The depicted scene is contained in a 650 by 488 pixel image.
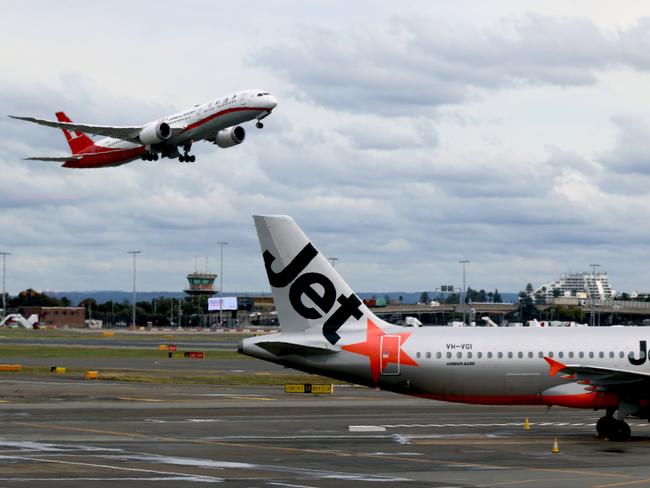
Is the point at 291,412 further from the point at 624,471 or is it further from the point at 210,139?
the point at 210,139

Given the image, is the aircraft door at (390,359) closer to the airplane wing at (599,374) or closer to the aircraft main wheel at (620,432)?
the airplane wing at (599,374)

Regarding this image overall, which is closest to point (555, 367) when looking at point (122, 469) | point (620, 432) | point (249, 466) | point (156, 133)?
point (620, 432)

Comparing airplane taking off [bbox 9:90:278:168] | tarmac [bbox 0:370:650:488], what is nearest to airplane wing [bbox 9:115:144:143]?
airplane taking off [bbox 9:90:278:168]

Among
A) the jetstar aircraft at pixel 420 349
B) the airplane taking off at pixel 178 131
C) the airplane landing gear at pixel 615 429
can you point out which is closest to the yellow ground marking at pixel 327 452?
the jetstar aircraft at pixel 420 349

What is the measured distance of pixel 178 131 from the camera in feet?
297

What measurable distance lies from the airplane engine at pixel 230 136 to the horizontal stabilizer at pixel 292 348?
170 feet

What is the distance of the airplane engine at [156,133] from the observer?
88.6m

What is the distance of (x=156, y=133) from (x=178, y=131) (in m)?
2.34

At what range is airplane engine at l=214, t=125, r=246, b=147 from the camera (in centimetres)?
9181

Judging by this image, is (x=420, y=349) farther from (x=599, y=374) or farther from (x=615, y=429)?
(x=615, y=429)

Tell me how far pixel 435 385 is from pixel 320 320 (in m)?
4.50

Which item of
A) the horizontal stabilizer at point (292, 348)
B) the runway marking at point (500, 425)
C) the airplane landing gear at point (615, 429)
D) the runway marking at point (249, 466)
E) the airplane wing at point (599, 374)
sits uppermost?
the horizontal stabilizer at point (292, 348)

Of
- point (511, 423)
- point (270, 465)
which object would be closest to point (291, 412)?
point (511, 423)

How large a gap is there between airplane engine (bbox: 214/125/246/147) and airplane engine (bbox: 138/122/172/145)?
173 inches
